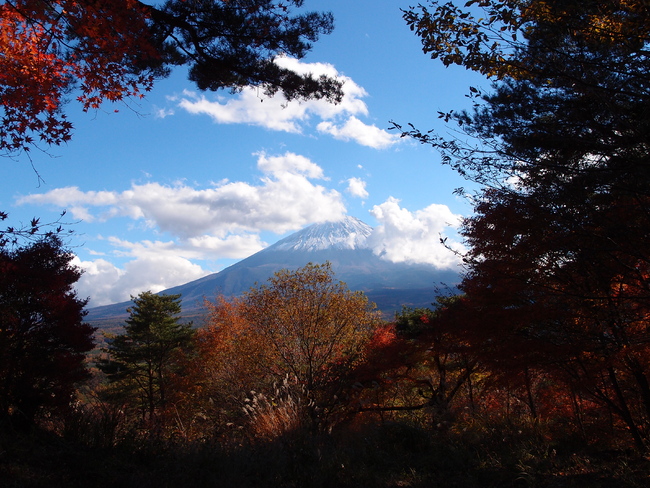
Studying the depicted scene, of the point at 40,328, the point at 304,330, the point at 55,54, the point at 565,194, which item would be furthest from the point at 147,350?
the point at 565,194

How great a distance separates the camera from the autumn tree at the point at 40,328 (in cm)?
726

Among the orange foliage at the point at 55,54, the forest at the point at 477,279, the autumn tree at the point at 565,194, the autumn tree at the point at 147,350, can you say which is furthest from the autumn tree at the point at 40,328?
the autumn tree at the point at 147,350

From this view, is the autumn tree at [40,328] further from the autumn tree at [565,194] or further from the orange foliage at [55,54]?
the autumn tree at [565,194]

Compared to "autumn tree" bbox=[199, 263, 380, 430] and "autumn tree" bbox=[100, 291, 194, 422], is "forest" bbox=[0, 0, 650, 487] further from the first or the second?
"autumn tree" bbox=[100, 291, 194, 422]

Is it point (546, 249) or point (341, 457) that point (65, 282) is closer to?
point (341, 457)

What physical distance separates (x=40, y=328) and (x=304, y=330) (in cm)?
682

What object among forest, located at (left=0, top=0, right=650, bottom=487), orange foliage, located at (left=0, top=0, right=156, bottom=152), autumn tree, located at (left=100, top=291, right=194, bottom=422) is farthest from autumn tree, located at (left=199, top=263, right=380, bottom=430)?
autumn tree, located at (left=100, top=291, right=194, bottom=422)

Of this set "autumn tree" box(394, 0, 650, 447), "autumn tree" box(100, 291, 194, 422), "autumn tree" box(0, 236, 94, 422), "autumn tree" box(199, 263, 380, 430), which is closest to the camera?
"autumn tree" box(394, 0, 650, 447)

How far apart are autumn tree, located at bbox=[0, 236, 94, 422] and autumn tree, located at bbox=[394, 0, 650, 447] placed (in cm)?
852

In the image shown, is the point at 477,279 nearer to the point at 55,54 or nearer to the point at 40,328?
the point at 55,54

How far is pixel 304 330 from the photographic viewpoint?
1098 cm

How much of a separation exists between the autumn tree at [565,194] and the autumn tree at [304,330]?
186 inches

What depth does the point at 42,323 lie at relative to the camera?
9195 millimetres

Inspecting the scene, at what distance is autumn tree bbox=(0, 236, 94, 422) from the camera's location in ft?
23.8
